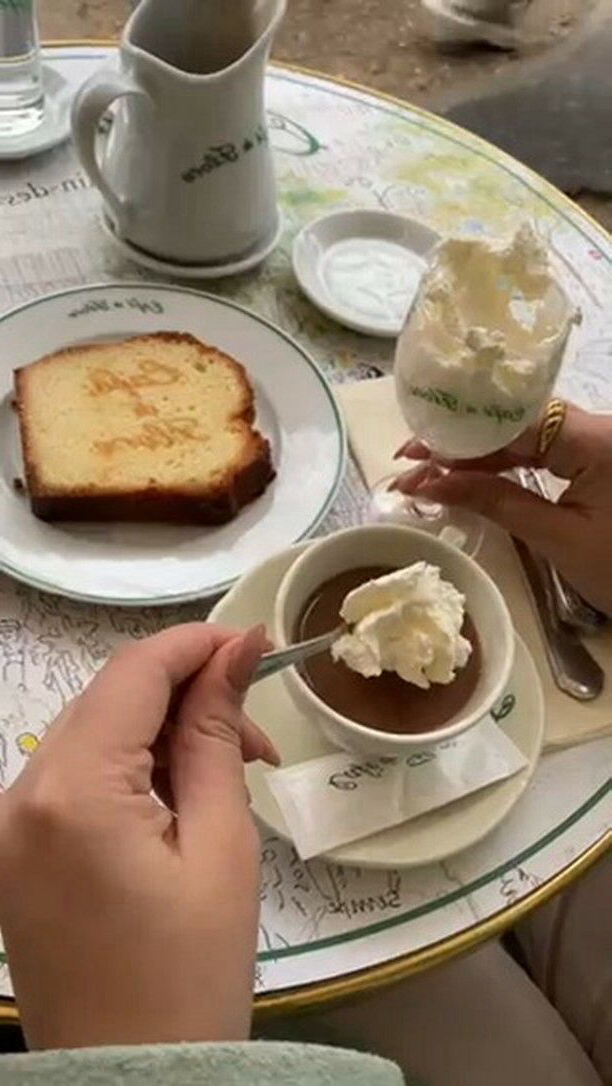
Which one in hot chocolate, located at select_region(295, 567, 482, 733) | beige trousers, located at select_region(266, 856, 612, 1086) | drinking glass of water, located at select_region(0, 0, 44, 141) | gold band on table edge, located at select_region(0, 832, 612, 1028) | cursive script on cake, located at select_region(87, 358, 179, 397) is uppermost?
drinking glass of water, located at select_region(0, 0, 44, 141)

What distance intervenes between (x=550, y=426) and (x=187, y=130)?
30 centimetres

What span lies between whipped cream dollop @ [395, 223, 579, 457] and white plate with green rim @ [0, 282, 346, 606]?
3.5 inches

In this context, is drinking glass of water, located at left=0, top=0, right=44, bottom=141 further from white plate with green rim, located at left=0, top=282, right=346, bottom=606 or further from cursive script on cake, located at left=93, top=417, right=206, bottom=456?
cursive script on cake, located at left=93, top=417, right=206, bottom=456

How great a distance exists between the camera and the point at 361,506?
2.91ft

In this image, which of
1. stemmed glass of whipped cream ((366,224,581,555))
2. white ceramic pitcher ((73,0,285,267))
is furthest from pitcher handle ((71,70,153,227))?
stemmed glass of whipped cream ((366,224,581,555))

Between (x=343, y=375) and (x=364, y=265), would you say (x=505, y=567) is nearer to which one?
(x=343, y=375)

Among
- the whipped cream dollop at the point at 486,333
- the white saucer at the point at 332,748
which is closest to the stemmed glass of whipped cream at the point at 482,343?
the whipped cream dollop at the point at 486,333

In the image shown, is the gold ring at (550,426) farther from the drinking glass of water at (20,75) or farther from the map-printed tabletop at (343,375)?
the drinking glass of water at (20,75)

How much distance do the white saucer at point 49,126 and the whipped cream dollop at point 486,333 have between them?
0.35 m

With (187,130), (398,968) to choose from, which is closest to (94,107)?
(187,130)

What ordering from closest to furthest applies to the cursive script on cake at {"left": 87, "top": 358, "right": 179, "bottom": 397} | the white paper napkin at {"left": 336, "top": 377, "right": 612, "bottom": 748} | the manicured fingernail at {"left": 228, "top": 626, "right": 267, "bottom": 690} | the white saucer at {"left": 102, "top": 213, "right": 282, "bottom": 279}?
the manicured fingernail at {"left": 228, "top": 626, "right": 267, "bottom": 690}
the white paper napkin at {"left": 336, "top": 377, "right": 612, "bottom": 748}
the cursive script on cake at {"left": 87, "top": 358, "right": 179, "bottom": 397}
the white saucer at {"left": 102, "top": 213, "right": 282, "bottom": 279}

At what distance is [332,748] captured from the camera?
750mm

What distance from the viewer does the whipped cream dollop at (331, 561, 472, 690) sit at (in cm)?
72

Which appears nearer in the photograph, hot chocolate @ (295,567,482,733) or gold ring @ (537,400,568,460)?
hot chocolate @ (295,567,482,733)
